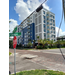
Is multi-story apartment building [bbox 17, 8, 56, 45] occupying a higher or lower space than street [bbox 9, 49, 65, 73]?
higher

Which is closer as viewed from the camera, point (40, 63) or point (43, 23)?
point (40, 63)

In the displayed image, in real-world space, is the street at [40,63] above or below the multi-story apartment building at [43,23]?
below

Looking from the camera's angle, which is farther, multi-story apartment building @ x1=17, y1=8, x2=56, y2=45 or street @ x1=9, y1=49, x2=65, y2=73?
street @ x1=9, y1=49, x2=65, y2=73

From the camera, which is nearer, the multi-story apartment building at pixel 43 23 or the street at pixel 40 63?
the multi-story apartment building at pixel 43 23

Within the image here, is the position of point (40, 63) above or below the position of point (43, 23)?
below
